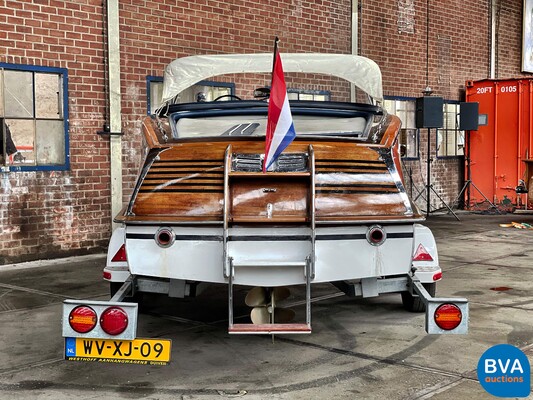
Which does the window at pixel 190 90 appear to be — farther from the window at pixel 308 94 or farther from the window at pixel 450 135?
the window at pixel 450 135

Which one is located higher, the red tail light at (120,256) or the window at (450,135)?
the window at (450,135)

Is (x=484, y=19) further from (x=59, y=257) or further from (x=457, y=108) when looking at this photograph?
(x=59, y=257)

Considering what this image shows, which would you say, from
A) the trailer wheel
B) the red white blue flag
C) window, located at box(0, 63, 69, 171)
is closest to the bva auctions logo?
the red white blue flag

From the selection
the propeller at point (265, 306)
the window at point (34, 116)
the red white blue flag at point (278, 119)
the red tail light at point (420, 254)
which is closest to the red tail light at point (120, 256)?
the propeller at point (265, 306)

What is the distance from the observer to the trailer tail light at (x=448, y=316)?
170 inches

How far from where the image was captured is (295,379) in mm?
4586

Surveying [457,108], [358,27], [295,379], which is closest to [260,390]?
[295,379]

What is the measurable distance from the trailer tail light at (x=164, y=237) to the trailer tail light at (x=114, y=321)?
65cm

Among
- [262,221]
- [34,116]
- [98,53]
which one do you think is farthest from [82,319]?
[98,53]

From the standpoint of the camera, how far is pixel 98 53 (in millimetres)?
10164

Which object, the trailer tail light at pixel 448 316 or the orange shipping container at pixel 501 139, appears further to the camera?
the orange shipping container at pixel 501 139

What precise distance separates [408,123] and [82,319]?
12.7m

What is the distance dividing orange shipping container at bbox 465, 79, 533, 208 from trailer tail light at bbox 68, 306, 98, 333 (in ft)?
42.8

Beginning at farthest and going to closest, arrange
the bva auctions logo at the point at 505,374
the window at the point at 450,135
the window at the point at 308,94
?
1. the window at the point at 450,135
2. the window at the point at 308,94
3. the bva auctions logo at the point at 505,374
